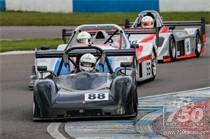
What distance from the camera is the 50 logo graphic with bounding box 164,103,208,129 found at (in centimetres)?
995

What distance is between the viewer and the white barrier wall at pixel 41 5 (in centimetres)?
3678

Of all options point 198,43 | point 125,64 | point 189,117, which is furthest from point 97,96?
point 198,43

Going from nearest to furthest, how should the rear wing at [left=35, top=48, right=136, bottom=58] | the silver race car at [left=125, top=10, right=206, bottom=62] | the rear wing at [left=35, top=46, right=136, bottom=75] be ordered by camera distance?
the rear wing at [left=35, top=46, right=136, bottom=75]
the rear wing at [left=35, top=48, right=136, bottom=58]
the silver race car at [left=125, top=10, right=206, bottom=62]

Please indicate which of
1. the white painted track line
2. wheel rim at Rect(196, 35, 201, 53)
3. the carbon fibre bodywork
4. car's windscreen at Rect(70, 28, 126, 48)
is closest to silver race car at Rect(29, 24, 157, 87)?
car's windscreen at Rect(70, 28, 126, 48)

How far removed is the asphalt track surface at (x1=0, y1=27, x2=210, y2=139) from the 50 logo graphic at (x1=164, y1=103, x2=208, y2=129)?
1.64m

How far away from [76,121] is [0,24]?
80.3 feet

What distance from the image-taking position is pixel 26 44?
2569 centimetres

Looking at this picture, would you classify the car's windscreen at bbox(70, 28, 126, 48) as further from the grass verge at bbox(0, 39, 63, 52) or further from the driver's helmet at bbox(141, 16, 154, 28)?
the grass verge at bbox(0, 39, 63, 52)

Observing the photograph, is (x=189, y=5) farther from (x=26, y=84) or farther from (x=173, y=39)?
(x=26, y=84)

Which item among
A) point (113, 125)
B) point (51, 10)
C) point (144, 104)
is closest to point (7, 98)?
point (144, 104)

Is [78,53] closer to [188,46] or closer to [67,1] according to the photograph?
[188,46]

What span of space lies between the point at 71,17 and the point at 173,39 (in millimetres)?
16277

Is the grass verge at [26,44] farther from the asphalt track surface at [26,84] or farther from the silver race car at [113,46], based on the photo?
the silver race car at [113,46]

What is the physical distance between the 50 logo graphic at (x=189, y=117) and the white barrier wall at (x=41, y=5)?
2588 centimetres
